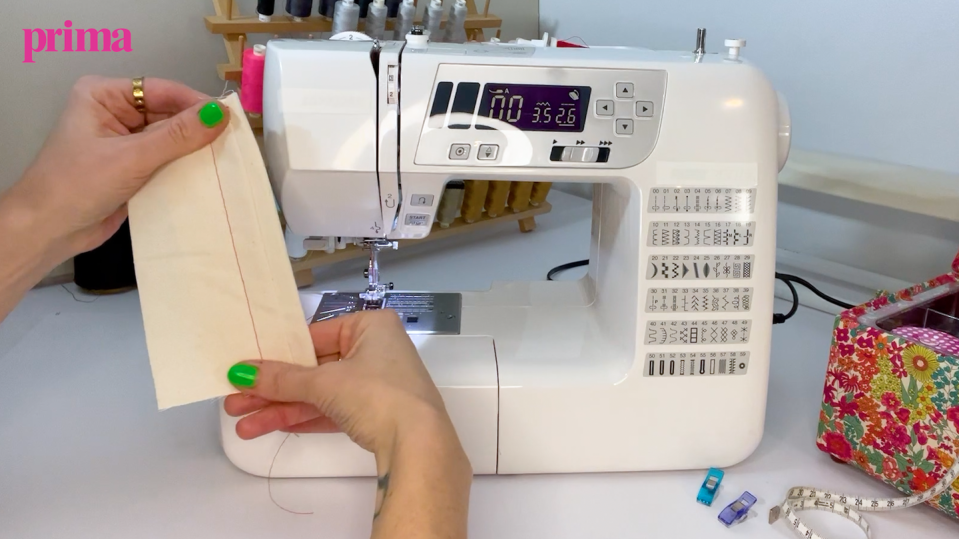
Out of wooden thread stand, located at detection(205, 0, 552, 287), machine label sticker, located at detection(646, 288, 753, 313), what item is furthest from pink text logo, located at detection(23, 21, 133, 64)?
machine label sticker, located at detection(646, 288, 753, 313)

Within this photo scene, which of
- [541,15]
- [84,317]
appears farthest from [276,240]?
[541,15]

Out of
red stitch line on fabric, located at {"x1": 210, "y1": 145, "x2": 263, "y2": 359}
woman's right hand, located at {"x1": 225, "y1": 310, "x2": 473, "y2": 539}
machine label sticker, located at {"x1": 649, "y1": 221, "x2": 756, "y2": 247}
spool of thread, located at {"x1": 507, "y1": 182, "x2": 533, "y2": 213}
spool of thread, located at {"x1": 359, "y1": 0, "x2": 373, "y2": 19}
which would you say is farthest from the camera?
spool of thread, located at {"x1": 507, "y1": 182, "x2": 533, "y2": 213}

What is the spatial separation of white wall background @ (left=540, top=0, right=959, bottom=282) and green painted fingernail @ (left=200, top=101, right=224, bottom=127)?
105cm

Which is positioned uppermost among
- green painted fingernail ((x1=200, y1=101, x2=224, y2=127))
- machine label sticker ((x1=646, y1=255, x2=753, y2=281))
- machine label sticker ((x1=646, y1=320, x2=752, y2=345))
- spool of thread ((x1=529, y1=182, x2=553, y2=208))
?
green painted fingernail ((x1=200, y1=101, x2=224, y2=127))

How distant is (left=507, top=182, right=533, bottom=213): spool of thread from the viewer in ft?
4.62

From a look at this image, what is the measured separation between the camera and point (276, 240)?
2.15ft

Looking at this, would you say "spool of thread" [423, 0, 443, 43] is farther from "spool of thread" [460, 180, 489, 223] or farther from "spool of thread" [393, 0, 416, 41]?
"spool of thread" [460, 180, 489, 223]

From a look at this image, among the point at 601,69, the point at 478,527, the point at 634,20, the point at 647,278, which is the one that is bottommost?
the point at 478,527

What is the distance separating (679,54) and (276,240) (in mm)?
480

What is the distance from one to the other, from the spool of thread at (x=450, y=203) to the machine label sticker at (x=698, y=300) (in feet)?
2.02

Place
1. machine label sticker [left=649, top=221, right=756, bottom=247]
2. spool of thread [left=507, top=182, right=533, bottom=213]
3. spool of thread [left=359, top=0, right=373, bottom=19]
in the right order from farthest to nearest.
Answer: spool of thread [left=507, top=182, right=533, bottom=213], spool of thread [left=359, top=0, right=373, bottom=19], machine label sticker [left=649, top=221, right=756, bottom=247]

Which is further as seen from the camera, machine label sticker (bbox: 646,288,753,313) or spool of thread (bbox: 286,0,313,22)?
spool of thread (bbox: 286,0,313,22)

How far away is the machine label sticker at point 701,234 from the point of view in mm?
745

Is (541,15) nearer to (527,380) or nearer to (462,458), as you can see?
(527,380)
